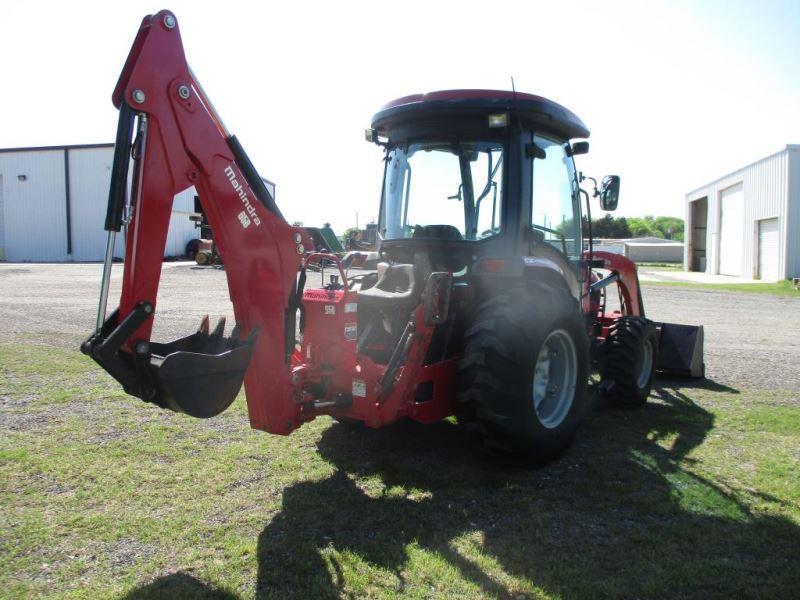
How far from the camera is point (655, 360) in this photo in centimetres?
667

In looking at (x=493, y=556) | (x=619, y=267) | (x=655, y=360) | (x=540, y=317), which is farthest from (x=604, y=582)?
(x=619, y=267)

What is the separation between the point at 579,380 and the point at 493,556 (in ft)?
6.21

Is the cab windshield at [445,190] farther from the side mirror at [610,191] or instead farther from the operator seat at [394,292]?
the side mirror at [610,191]

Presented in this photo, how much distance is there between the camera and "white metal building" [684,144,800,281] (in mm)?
24250

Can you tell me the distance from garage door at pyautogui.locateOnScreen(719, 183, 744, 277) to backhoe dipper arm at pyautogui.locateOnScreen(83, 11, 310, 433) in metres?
30.1

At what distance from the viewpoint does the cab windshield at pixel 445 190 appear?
4.70 metres

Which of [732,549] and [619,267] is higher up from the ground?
[619,267]

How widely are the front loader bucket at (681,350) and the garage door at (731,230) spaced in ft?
81.4

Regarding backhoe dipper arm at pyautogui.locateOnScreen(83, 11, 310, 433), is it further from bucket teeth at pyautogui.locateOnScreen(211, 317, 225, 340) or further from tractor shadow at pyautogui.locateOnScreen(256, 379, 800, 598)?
tractor shadow at pyautogui.locateOnScreen(256, 379, 800, 598)

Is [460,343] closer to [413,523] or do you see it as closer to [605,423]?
[413,523]

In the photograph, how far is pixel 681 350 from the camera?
7504 millimetres

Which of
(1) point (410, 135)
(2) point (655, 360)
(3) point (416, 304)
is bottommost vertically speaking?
(2) point (655, 360)

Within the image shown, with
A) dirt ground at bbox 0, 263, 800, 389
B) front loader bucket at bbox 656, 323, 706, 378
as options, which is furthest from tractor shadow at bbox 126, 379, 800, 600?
dirt ground at bbox 0, 263, 800, 389

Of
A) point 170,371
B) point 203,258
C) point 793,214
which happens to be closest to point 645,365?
point 170,371
